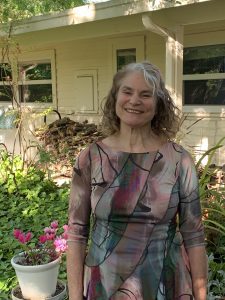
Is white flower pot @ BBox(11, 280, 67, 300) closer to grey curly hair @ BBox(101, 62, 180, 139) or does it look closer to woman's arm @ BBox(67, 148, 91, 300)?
woman's arm @ BBox(67, 148, 91, 300)

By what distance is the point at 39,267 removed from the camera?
9.71 feet

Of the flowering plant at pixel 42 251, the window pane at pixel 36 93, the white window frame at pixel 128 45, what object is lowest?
the flowering plant at pixel 42 251

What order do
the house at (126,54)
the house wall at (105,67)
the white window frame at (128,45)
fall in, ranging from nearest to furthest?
the house at (126,54) → the house wall at (105,67) → the white window frame at (128,45)

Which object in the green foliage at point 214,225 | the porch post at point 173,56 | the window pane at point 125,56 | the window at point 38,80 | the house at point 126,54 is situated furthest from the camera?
the window at point 38,80

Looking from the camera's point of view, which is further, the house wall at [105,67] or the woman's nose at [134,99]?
the house wall at [105,67]

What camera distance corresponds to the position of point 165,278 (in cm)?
155

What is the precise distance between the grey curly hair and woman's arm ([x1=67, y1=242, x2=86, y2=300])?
1.61 feet

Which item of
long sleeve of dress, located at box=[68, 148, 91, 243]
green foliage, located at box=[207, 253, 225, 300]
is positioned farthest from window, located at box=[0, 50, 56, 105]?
long sleeve of dress, located at box=[68, 148, 91, 243]

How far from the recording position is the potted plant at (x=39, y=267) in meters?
2.98

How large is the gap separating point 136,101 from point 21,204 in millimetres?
4167

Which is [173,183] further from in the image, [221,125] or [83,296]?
[221,125]

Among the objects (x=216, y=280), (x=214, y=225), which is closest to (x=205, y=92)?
(x=214, y=225)

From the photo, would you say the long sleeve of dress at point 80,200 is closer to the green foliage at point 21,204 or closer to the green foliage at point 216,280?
the green foliage at point 216,280

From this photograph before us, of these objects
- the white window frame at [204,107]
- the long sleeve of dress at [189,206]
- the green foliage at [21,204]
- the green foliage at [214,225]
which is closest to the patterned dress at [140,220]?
the long sleeve of dress at [189,206]
